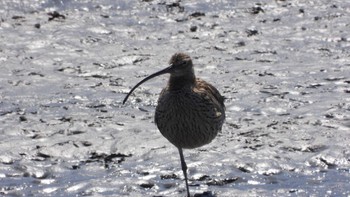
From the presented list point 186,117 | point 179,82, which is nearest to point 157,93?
point 179,82

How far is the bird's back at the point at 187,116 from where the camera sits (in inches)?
353

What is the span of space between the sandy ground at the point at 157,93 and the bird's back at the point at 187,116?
0.58m

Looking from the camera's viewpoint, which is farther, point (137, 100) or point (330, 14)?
point (330, 14)

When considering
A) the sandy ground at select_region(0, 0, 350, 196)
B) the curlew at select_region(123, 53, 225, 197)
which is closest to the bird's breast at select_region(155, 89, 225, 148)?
the curlew at select_region(123, 53, 225, 197)

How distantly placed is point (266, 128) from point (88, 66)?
3861mm

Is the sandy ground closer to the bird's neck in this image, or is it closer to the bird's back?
the bird's back

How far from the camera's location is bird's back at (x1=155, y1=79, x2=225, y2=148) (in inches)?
353

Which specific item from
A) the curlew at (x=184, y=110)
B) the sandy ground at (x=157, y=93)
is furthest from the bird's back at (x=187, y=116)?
the sandy ground at (x=157, y=93)

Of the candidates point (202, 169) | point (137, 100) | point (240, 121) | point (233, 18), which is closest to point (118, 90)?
point (137, 100)

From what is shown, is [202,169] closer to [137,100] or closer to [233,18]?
[137,100]

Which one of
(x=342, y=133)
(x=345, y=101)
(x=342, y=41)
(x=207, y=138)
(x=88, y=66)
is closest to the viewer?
(x=207, y=138)

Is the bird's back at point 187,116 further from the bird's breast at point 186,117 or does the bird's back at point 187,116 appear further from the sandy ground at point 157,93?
the sandy ground at point 157,93

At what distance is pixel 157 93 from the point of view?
12.5 m

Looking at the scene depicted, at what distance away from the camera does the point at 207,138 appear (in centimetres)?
923
